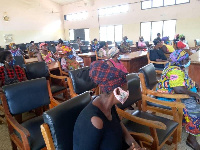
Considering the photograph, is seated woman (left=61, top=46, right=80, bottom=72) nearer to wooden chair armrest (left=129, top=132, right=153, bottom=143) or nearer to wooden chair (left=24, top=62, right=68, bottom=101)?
wooden chair (left=24, top=62, right=68, bottom=101)

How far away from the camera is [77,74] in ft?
7.18

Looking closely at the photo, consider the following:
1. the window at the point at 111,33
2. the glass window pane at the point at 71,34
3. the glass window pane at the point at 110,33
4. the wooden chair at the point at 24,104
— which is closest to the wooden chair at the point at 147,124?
the wooden chair at the point at 24,104

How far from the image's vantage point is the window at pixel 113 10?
371 inches

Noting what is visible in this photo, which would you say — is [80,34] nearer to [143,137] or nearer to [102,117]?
[143,137]

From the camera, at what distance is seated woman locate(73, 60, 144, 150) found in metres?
0.85

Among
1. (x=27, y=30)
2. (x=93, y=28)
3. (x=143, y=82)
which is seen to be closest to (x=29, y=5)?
(x=27, y=30)

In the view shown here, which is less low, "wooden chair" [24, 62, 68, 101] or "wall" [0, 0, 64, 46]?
"wall" [0, 0, 64, 46]

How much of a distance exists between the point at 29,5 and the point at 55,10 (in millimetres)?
1936

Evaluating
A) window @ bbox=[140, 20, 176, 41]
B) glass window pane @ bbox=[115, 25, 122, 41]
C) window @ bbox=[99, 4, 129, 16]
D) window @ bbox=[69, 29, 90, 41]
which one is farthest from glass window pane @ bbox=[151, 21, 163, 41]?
window @ bbox=[69, 29, 90, 41]

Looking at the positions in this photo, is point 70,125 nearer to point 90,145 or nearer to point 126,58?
point 90,145

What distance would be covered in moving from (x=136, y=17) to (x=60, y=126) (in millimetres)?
9012

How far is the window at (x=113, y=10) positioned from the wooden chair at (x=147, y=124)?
8.47 m

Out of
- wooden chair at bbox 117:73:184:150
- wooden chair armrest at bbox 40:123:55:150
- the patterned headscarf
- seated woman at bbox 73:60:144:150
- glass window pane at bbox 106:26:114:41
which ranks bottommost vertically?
wooden chair at bbox 117:73:184:150

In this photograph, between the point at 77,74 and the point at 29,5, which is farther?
the point at 29,5
